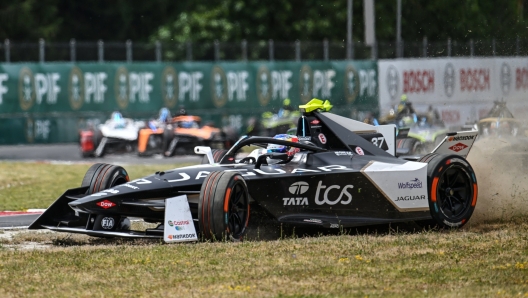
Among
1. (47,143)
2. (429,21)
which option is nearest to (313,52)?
(429,21)

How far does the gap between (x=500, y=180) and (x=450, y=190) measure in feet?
6.76

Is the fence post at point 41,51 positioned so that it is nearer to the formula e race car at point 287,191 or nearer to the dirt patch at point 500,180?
the dirt patch at point 500,180

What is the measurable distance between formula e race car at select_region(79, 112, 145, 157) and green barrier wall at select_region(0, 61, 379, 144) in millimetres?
2638

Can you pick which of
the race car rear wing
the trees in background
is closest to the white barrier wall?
the trees in background

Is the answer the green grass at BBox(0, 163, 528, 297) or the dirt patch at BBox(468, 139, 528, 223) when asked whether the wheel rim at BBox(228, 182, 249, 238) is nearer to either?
the green grass at BBox(0, 163, 528, 297)

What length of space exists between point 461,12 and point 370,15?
6542 millimetres

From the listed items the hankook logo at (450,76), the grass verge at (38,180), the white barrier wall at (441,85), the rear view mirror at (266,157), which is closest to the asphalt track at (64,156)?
the grass verge at (38,180)

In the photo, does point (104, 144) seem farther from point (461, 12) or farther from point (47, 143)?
point (461, 12)

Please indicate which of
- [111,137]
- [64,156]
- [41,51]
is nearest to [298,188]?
[111,137]

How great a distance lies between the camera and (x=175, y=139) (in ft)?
89.4

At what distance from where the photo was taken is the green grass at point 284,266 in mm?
7375

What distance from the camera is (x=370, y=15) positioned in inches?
1225

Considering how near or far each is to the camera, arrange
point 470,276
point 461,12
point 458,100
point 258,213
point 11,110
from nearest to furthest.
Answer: point 470,276
point 258,213
point 461,12
point 11,110
point 458,100

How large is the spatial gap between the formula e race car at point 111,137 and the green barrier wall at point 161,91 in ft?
8.65
